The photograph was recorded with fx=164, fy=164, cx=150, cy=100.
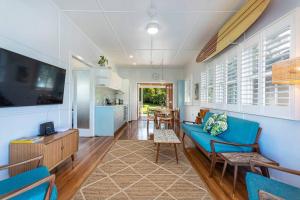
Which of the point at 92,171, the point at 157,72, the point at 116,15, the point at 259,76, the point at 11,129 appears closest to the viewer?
the point at 11,129

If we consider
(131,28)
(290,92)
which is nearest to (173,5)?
(131,28)

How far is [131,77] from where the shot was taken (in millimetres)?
8805

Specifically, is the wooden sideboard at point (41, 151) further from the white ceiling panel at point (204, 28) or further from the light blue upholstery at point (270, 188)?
the white ceiling panel at point (204, 28)

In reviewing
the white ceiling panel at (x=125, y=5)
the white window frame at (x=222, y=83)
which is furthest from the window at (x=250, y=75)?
the white ceiling panel at (x=125, y=5)

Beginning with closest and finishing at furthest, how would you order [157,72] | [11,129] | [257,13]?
→ [11,129] → [257,13] → [157,72]

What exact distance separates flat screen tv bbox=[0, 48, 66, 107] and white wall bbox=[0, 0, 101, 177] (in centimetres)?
15

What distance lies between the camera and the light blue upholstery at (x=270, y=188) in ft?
4.41

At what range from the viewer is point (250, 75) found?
9.06ft

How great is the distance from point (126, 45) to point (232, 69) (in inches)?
122

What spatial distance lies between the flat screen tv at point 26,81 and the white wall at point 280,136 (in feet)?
10.9

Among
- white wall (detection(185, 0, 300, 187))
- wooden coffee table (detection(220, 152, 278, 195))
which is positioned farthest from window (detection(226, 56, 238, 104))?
wooden coffee table (detection(220, 152, 278, 195))

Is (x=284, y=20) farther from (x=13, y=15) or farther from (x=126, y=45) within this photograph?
(x=126, y=45)

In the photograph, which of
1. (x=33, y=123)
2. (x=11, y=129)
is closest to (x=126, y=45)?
(x=33, y=123)

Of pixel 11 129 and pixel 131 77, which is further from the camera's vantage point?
pixel 131 77
